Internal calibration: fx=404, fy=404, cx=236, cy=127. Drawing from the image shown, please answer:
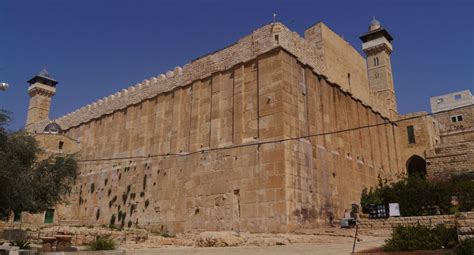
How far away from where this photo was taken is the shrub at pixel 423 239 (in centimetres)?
867

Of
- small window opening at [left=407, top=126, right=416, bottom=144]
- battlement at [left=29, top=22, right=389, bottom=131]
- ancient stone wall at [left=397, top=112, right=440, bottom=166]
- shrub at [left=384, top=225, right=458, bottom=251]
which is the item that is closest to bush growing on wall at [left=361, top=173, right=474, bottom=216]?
battlement at [left=29, top=22, right=389, bottom=131]

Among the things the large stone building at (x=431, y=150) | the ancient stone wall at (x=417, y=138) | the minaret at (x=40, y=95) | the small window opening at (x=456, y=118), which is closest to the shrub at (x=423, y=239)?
the large stone building at (x=431, y=150)

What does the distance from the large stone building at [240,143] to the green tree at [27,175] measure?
5.02m

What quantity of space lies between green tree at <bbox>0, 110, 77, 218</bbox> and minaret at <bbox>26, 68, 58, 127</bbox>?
102 feet

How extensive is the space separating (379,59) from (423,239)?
3933 cm

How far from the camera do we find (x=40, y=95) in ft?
153

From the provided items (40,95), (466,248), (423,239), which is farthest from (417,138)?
(40,95)

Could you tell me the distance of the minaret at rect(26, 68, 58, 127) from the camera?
1801 inches

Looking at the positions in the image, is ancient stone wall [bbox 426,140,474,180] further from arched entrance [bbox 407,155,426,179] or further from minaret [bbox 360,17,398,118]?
minaret [bbox 360,17,398,118]

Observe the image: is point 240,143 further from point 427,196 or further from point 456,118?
point 456,118

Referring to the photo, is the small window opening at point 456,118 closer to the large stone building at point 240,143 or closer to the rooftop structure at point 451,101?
the large stone building at point 240,143

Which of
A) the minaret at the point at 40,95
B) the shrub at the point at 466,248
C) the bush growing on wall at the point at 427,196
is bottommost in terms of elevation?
the shrub at the point at 466,248

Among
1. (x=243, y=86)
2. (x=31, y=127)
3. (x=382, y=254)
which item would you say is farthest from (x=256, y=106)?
(x=31, y=127)

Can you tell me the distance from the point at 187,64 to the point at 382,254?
52.9ft
